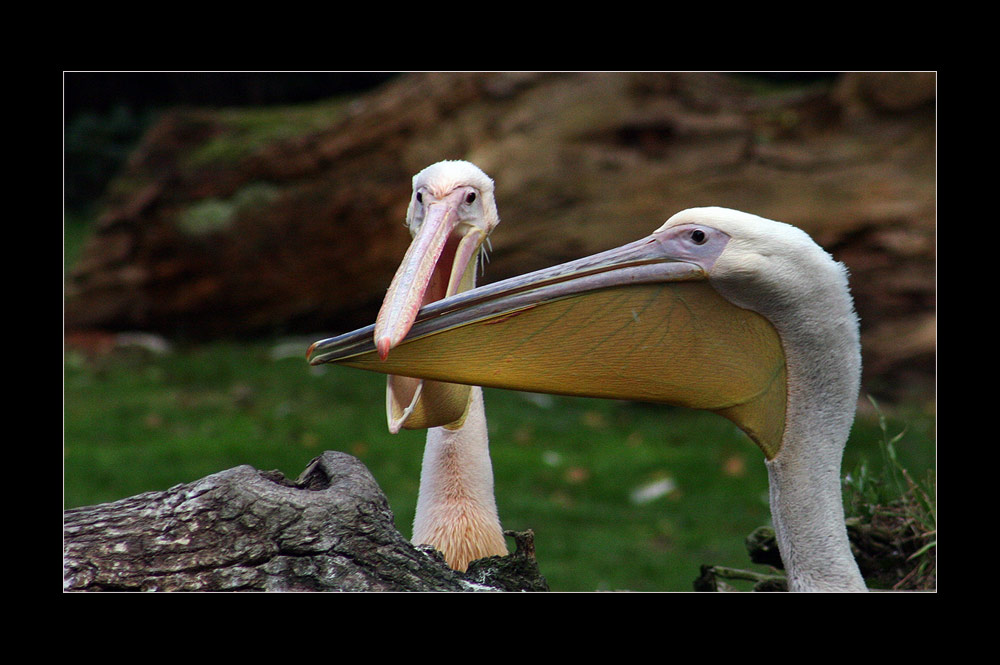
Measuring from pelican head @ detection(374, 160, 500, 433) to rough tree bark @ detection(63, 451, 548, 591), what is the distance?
228 millimetres

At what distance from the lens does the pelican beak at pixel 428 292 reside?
1891 millimetres

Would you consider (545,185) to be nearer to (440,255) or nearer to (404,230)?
(404,230)

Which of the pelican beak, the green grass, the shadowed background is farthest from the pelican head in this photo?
the shadowed background

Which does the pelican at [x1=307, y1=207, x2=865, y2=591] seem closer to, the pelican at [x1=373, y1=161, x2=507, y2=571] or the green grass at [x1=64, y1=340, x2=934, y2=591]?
the pelican at [x1=373, y1=161, x2=507, y2=571]

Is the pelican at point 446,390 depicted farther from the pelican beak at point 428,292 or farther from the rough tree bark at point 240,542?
the rough tree bark at point 240,542

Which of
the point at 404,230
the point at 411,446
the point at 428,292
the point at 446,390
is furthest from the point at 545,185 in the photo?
the point at 446,390

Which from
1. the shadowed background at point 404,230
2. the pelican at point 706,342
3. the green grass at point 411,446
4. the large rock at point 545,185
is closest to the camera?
the pelican at point 706,342

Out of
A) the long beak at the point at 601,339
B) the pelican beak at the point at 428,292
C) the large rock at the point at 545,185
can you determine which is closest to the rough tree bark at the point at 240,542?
the pelican beak at the point at 428,292

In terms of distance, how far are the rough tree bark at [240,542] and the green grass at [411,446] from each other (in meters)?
1.54

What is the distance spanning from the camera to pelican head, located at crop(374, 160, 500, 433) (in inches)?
81.8

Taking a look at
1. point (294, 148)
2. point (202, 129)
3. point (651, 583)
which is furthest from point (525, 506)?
point (202, 129)

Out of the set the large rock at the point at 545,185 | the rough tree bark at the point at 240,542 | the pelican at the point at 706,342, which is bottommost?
the rough tree bark at the point at 240,542

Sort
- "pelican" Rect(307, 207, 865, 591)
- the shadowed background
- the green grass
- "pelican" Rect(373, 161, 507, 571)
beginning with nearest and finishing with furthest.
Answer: "pelican" Rect(307, 207, 865, 591) → "pelican" Rect(373, 161, 507, 571) → the green grass → the shadowed background

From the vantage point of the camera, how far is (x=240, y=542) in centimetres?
197
